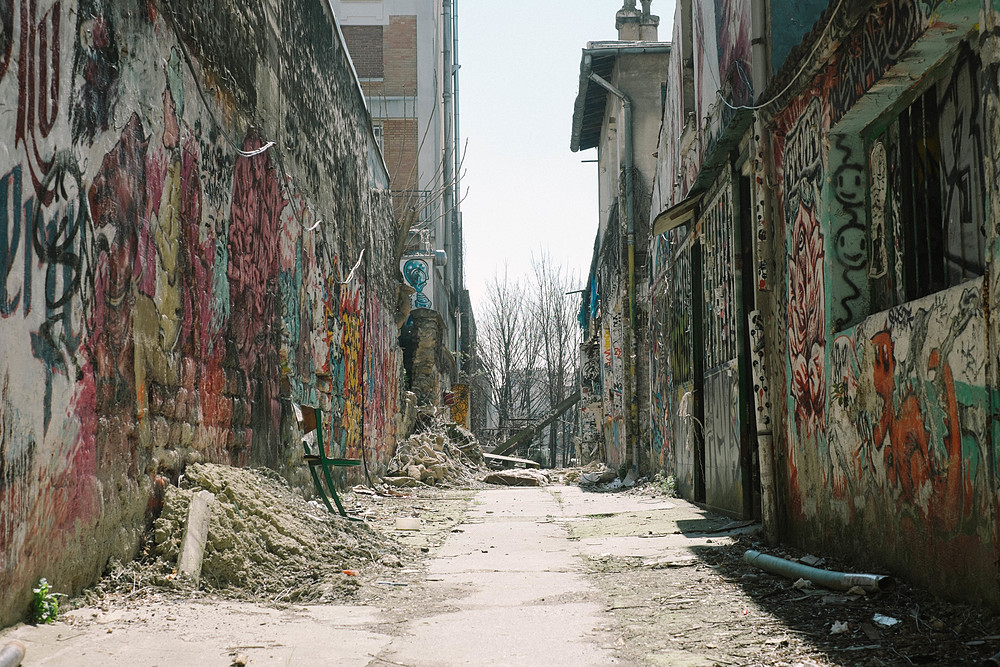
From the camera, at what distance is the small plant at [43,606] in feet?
10.6

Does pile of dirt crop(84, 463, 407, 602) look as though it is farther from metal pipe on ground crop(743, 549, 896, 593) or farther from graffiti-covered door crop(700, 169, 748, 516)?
graffiti-covered door crop(700, 169, 748, 516)

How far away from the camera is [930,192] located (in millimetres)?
3791

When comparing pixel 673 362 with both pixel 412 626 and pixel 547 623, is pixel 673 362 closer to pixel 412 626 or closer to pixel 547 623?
pixel 547 623

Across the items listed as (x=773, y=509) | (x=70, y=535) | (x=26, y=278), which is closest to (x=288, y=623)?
(x=70, y=535)

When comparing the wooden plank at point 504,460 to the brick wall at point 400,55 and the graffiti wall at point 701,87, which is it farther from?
the brick wall at point 400,55

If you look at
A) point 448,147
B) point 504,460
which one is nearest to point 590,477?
point 504,460

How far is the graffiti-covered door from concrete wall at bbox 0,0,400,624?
3619 millimetres

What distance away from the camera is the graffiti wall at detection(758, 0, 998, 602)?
3.24 m

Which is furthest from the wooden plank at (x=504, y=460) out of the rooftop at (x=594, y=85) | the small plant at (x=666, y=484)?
the rooftop at (x=594, y=85)

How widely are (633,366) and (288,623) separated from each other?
11150 mm

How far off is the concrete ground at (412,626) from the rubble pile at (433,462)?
7.23 meters

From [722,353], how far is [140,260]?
4.98m

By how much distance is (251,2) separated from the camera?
668 centimetres

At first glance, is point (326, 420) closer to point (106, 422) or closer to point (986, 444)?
point (106, 422)
